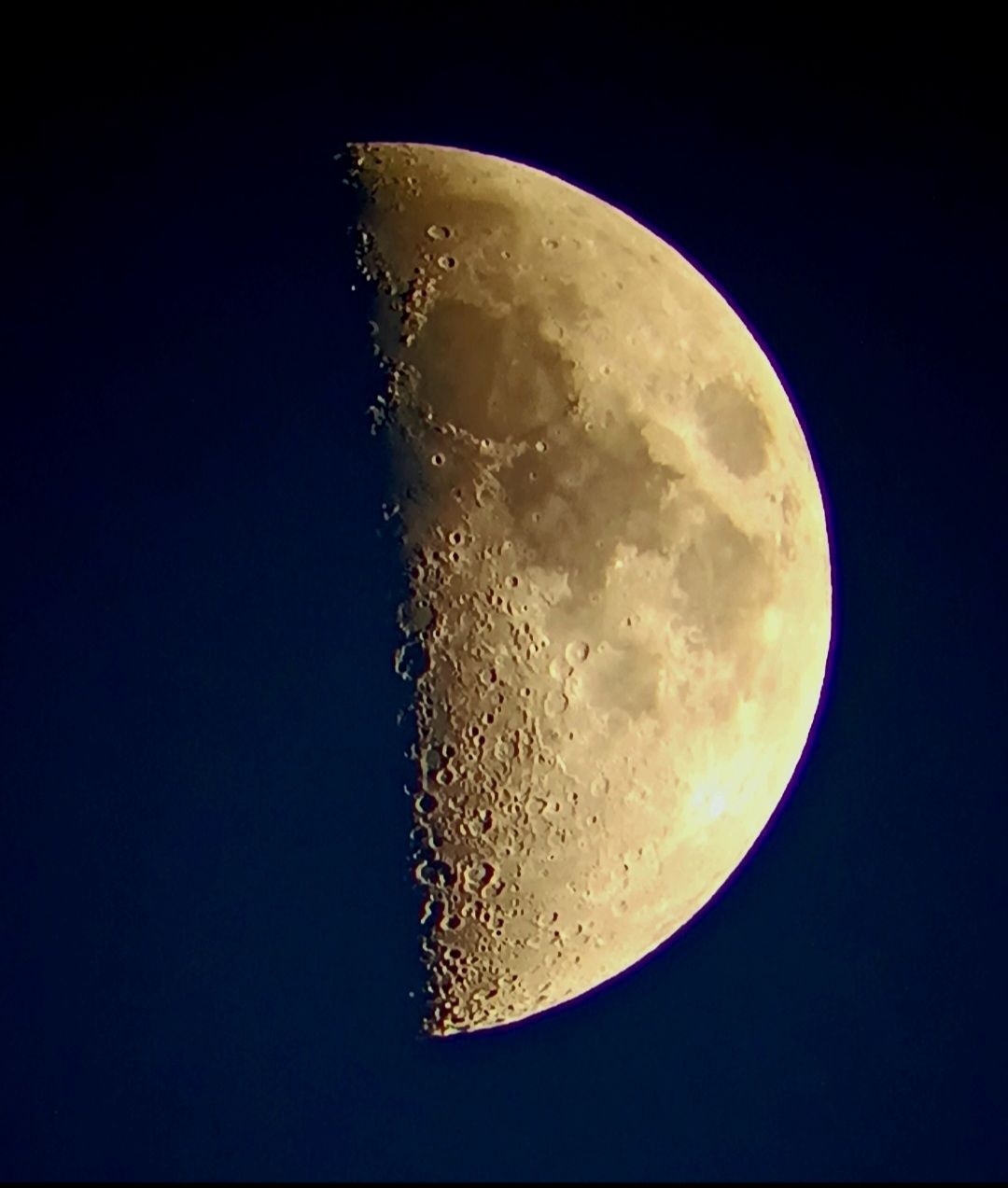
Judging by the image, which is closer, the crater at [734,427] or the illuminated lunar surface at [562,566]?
the illuminated lunar surface at [562,566]

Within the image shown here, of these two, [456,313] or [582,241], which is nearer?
[456,313]

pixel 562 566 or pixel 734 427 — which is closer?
pixel 562 566

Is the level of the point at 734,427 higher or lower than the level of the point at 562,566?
higher

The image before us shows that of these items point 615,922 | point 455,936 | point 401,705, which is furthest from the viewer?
point 615,922

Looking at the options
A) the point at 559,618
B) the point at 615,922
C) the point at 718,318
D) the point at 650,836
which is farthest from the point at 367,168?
the point at 615,922

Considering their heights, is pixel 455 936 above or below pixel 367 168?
below

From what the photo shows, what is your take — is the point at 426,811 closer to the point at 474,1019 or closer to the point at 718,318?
→ the point at 474,1019

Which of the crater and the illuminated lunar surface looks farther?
the crater

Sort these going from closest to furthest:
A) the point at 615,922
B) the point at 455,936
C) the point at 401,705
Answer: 1. the point at 401,705
2. the point at 455,936
3. the point at 615,922
